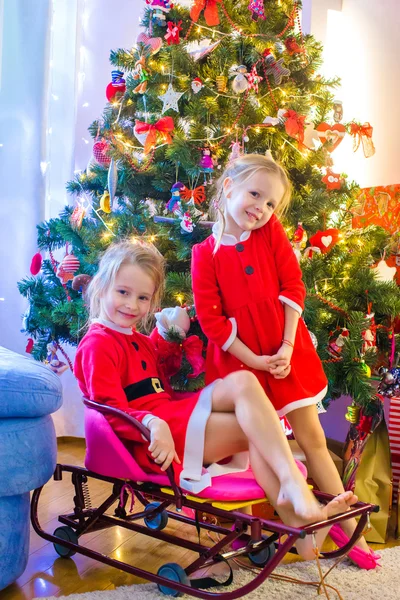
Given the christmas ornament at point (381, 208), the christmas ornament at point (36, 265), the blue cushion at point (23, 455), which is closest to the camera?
the blue cushion at point (23, 455)

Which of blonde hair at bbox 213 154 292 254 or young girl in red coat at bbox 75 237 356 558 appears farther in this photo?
blonde hair at bbox 213 154 292 254

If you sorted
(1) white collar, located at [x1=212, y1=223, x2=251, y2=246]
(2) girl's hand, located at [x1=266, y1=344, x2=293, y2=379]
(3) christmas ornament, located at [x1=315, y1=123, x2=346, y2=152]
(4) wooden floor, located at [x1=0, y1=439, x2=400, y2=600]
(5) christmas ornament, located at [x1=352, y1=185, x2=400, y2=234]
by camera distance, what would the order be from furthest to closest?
(5) christmas ornament, located at [x1=352, y1=185, x2=400, y2=234] < (3) christmas ornament, located at [x1=315, y1=123, x2=346, y2=152] < (1) white collar, located at [x1=212, y1=223, x2=251, y2=246] < (2) girl's hand, located at [x1=266, y1=344, x2=293, y2=379] < (4) wooden floor, located at [x1=0, y1=439, x2=400, y2=600]

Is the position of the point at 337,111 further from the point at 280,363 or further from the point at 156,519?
the point at 156,519

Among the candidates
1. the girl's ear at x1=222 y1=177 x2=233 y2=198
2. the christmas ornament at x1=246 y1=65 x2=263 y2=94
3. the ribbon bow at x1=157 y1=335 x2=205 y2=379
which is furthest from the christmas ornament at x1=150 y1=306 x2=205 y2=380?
the christmas ornament at x1=246 y1=65 x2=263 y2=94

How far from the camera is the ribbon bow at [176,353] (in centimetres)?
208

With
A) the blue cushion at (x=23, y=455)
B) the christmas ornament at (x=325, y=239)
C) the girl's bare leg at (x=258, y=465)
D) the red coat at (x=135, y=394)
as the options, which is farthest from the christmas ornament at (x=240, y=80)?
the blue cushion at (x=23, y=455)

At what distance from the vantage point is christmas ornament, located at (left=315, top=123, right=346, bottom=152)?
248 centimetres

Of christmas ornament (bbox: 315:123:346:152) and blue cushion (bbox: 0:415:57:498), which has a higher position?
christmas ornament (bbox: 315:123:346:152)

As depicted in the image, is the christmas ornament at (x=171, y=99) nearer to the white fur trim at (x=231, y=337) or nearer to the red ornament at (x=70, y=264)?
the red ornament at (x=70, y=264)

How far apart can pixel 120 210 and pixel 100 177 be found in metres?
0.17

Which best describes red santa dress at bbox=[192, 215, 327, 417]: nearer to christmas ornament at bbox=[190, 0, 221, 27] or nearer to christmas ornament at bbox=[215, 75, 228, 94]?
christmas ornament at bbox=[215, 75, 228, 94]

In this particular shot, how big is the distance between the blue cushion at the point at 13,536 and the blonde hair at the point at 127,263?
60cm

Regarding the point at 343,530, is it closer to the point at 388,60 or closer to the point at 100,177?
the point at 100,177

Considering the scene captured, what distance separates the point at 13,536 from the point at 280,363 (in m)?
0.80
